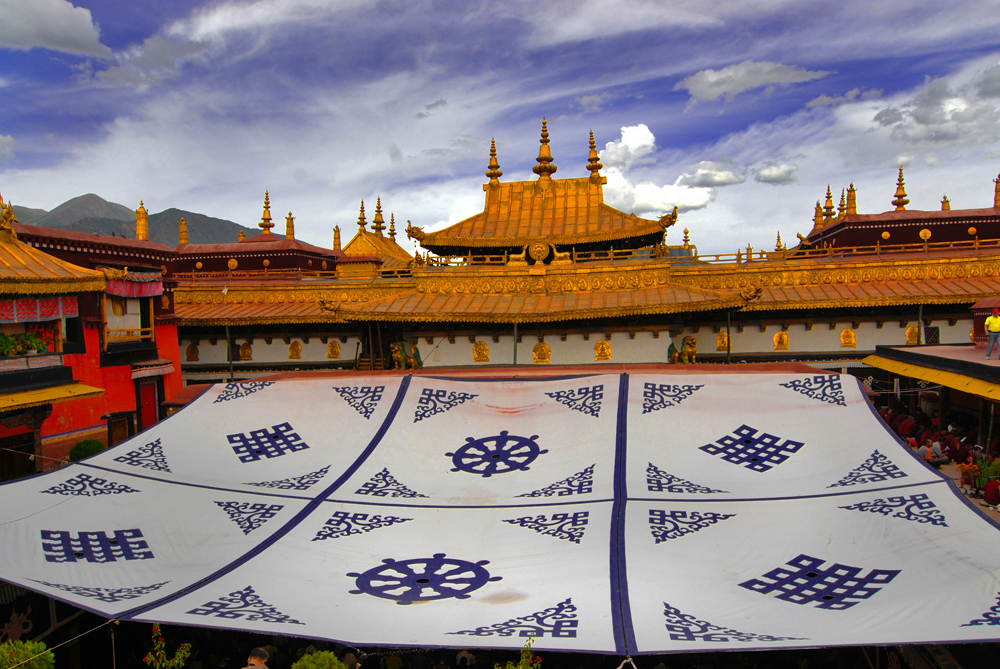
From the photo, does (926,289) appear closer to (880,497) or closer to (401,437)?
(880,497)

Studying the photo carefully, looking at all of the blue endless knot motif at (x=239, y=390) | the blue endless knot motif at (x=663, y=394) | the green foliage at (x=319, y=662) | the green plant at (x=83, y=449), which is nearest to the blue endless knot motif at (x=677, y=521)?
the blue endless knot motif at (x=663, y=394)

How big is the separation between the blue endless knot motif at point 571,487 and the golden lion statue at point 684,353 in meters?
9.80

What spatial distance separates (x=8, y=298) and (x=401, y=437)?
33.4 ft

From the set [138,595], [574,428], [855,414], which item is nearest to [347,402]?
[574,428]

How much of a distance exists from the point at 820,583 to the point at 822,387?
458cm

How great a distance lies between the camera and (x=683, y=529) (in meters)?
6.91

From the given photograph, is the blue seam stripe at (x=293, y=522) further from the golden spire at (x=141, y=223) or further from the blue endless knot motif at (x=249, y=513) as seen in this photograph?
the golden spire at (x=141, y=223)

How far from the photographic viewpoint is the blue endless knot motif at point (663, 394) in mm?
9641

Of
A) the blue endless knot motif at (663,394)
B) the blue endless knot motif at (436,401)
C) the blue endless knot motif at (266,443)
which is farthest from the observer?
the blue endless knot motif at (436,401)

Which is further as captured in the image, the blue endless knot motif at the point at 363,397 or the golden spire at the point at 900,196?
the golden spire at the point at 900,196

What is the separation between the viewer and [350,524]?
7508 mm

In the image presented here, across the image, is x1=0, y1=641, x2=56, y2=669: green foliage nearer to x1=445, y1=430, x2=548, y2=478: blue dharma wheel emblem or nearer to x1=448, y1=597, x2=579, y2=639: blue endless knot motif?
x1=448, y1=597, x2=579, y2=639: blue endless knot motif

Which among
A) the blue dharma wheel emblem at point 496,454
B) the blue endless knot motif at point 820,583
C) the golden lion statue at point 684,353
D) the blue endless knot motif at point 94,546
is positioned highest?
the golden lion statue at point 684,353

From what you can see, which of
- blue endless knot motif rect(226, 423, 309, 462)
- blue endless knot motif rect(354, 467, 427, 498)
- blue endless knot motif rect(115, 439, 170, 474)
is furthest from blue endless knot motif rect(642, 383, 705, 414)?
blue endless knot motif rect(115, 439, 170, 474)
